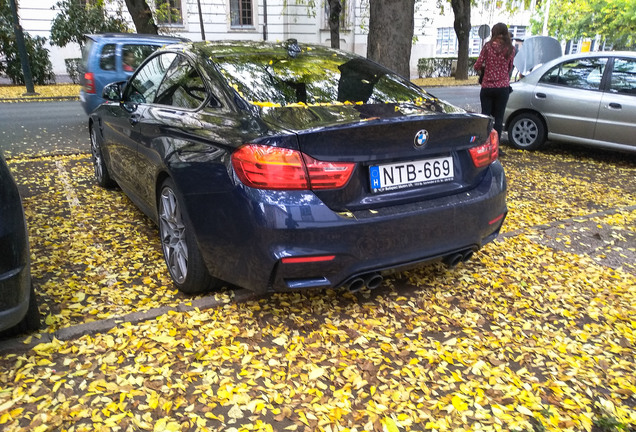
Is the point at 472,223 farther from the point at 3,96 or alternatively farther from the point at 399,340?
the point at 3,96

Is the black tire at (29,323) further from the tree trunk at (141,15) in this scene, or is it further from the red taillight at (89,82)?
the tree trunk at (141,15)

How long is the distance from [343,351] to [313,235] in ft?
2.36

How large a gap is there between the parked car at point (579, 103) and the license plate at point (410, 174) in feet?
18.6

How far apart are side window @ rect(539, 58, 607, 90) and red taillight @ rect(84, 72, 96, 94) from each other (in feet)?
24.4

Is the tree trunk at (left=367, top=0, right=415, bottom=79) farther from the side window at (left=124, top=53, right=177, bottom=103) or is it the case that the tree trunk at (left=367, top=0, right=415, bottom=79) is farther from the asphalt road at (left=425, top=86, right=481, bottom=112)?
the asphalt road at (left=425, top=86, right=481, bottom=112)

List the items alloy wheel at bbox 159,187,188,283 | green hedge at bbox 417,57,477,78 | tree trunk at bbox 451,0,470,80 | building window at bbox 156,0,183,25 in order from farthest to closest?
green hedge at bbox 417,57,477,78 → building window at bbox 156,0,183,25 → tree trunk at bbox 451,0,470,80 → alloy wheel at bbox 159,187,188,283

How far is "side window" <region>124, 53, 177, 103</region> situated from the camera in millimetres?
4000

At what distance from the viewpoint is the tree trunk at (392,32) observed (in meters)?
6.86

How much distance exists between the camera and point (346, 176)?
8.74 ft

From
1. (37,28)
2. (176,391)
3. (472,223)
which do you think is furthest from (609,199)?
(37,28)

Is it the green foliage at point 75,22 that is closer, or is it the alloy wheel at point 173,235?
the alloy wheel at point 173,235

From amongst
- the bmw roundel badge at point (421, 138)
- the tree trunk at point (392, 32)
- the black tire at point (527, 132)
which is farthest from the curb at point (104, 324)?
the black tire at point (527, 132)

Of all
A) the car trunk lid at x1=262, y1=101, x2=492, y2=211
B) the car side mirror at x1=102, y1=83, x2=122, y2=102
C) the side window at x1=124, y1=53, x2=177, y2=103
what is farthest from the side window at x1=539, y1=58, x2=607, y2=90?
the car side mirror at x1=102, y1=83, x2=122, y2=102

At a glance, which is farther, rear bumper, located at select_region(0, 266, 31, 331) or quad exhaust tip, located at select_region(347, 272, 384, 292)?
quad exhaust tip, located at select_region(347, 272, 384, 292)
